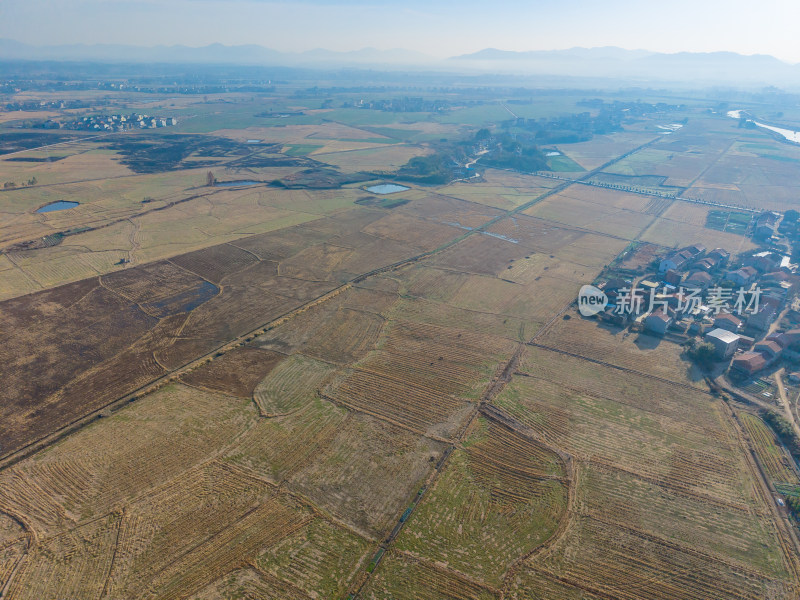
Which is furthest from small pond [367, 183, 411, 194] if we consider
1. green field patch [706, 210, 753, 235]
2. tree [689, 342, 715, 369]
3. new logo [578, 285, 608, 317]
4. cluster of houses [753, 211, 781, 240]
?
tree [689, 342, 715, 369]

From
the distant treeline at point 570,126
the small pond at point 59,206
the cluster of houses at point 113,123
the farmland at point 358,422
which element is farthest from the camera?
the distant treeline at point 570,126

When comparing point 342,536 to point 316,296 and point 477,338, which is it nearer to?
point 477,338

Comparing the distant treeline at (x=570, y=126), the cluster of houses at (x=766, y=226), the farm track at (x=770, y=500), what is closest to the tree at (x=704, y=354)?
the farm track at (x=770, y=500)

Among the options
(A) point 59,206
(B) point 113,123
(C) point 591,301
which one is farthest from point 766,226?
(B) point 113,123

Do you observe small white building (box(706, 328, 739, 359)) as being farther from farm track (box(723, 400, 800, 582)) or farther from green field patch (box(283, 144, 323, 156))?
green field patch (box(283, 144, 323, 156))

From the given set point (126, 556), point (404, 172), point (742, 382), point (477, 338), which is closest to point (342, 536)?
point (126, 556)

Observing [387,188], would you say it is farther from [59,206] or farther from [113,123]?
[113,123]

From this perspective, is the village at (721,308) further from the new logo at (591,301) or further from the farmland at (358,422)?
the farmland at (358,422)
